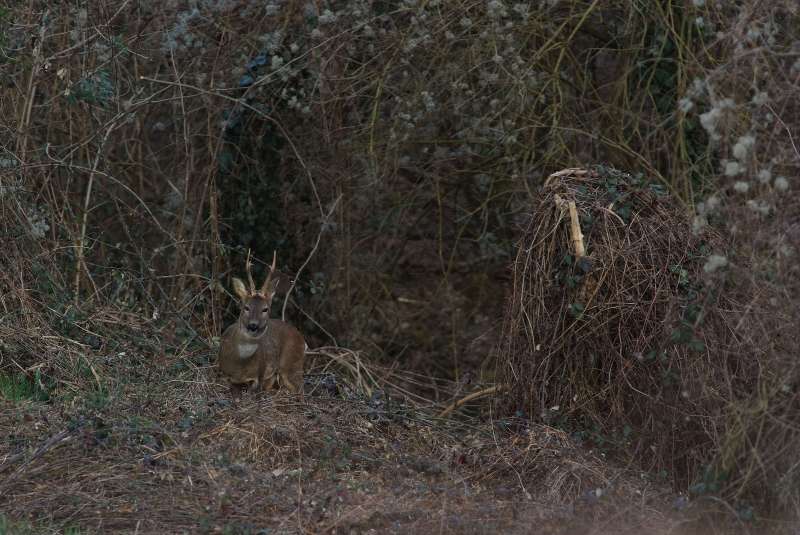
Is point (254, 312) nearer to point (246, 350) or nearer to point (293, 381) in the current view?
point (246, 350)

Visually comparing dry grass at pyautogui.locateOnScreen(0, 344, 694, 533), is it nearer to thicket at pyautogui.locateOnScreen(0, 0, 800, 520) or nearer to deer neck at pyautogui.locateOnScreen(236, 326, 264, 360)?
deer neck at pyautogui.locateOnScreen(236, 326, 264, 360)

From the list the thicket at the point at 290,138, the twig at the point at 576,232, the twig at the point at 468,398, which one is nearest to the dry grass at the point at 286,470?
the twig at the point at 468,398

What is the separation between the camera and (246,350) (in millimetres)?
7359

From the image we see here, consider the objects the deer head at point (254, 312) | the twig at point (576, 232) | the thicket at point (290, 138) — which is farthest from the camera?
the thicket at point (290, 138)

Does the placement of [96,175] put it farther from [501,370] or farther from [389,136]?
[501,370]

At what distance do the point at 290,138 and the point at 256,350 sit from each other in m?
2.80

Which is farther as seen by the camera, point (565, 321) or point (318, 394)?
point (318, 394)

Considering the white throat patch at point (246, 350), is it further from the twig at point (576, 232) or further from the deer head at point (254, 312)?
the twig at point (576, 232)

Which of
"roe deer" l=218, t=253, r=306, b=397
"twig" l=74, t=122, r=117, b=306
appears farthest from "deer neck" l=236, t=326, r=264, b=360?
"twig" l=74, t=122, r=117, b=306

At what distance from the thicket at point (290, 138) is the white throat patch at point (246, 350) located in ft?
3.27

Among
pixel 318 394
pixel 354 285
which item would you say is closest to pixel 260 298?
pixel 318 394

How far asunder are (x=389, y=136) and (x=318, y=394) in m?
2.60

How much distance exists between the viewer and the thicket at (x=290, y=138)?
8.44 m

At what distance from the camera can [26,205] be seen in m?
8.27
